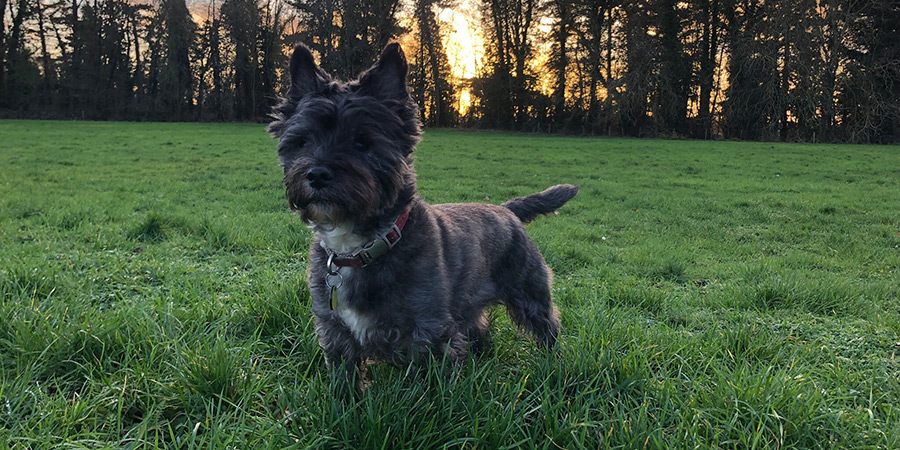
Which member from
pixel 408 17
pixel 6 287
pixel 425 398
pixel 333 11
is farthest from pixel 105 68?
pixel 425 398

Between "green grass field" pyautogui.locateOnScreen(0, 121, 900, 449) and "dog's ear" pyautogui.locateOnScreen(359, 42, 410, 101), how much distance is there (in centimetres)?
178

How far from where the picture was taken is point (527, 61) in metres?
46.1

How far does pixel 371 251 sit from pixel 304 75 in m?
1.31

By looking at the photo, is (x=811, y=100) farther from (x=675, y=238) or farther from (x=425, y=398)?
(x=425, y=398)

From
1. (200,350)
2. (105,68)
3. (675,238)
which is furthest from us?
(105,68)

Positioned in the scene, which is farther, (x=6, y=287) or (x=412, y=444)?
(x=6, y=287)

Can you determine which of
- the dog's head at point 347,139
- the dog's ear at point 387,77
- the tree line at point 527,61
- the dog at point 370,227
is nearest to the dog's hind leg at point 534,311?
the dog at point 370,227

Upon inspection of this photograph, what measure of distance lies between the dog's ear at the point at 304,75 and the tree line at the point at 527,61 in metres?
24.6

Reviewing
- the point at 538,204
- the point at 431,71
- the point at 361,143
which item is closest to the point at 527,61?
the point at 431,71

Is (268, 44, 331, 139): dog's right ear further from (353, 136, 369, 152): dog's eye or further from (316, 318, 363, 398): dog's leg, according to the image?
(316, 318, 363, 398): dog's leg

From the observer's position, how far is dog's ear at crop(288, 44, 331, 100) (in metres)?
3.19

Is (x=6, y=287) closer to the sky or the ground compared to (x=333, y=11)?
closer to the ground

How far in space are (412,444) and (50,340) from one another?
8.37ft

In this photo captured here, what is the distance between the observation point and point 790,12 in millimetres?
32594
